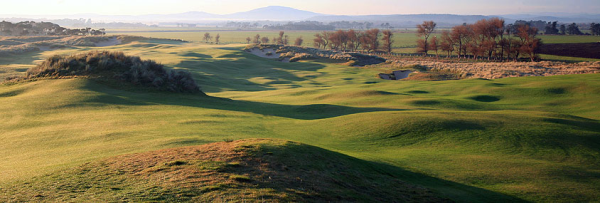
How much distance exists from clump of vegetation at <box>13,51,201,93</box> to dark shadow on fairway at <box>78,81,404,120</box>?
118 cm

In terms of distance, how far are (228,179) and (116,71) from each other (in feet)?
57.8

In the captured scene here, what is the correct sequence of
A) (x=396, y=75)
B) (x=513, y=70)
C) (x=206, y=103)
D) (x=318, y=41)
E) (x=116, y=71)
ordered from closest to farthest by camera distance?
1. (x=206, y=103)
2. (x=116, y=71)
3. (x=396, y=75)
4. (x=513, y=70)
5. (x=318, y=41)

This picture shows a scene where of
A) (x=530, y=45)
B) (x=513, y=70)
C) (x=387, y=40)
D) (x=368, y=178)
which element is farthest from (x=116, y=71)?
(x=387, y=40)

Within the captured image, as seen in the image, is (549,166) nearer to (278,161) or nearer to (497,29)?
(278,161)

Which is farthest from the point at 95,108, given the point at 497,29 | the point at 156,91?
the point at 497,29

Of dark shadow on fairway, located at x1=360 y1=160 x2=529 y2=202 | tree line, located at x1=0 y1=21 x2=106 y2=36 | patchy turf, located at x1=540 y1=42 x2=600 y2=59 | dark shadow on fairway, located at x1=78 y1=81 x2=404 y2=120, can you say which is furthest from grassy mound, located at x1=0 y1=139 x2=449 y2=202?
tree line, located at x1=0 y1=21 x2=106 y2=36

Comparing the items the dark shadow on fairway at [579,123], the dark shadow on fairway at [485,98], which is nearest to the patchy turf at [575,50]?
the dark shadow on fairway at [485,98]

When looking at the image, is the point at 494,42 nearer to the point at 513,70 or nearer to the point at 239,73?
the point at 513,70

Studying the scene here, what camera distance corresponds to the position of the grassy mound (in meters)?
6.03

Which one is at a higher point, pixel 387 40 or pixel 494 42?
pixel 387 40

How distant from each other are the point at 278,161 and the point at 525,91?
23958 mm

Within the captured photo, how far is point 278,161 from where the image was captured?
25.7ft

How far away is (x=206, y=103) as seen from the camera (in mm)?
19672

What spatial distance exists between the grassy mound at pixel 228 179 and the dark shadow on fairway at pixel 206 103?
878 cm
